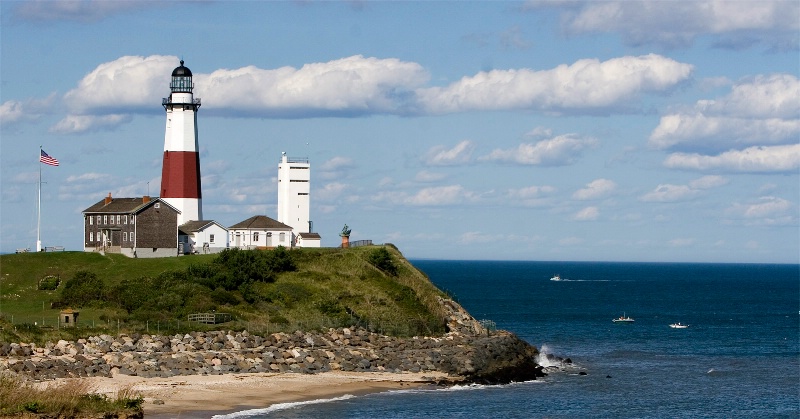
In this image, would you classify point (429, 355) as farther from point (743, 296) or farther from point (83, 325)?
point (743, 296)

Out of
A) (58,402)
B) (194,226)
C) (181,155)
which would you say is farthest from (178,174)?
(58,402)

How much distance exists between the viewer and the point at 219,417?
47.2 meters

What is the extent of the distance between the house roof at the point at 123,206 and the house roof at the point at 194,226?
1819mm

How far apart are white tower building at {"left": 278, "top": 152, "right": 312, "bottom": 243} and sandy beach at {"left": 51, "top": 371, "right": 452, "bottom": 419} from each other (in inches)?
1346

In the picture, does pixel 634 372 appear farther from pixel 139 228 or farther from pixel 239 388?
pixel 139 228

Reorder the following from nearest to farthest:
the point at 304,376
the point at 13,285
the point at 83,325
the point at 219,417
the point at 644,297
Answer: the point at 219,417
the point at 304,376
the point at 83,325
the point at 13,285
the point at 644,297

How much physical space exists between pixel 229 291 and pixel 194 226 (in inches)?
658

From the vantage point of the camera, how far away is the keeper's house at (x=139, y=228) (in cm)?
8650

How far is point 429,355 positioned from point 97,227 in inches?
1421

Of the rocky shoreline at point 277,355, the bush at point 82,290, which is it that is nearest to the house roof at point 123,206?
the bush at point 82,290

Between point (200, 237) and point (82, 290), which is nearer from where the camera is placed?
point (82, 290)

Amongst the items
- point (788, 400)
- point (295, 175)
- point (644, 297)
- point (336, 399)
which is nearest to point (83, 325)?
point (336, 399)

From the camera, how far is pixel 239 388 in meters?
54.4

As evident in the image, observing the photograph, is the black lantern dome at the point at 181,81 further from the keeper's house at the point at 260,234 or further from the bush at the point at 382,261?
the bush at the point at 382,261
